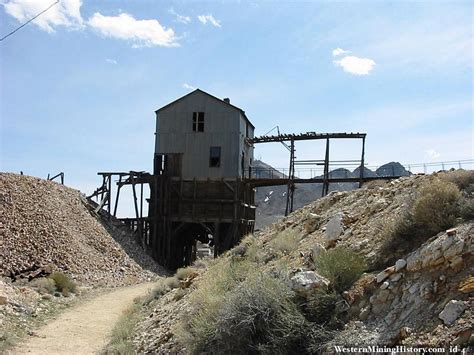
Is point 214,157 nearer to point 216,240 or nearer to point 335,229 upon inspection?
point 216,240

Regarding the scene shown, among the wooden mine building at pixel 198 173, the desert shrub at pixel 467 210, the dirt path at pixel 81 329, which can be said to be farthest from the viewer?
the wooden mine building at pixel 198 173

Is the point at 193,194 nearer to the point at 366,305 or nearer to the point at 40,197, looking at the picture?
the point at 40,197

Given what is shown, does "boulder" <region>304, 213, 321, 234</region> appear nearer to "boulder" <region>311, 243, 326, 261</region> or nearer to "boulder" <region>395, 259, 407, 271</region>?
"boulder" <region>311, 243, 326, 261</region>

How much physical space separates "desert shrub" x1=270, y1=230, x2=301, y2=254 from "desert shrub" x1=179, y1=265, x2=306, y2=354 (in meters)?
2.52

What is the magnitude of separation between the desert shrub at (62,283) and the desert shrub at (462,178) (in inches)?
566

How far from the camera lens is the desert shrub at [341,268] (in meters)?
6.88

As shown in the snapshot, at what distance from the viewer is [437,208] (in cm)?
722

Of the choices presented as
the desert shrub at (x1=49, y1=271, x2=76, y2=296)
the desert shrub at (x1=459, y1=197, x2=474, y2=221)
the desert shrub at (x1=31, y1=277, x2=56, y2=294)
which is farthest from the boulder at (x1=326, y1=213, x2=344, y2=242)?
the desert shrub at (x1=49, y1=271, x2=76, y2=296)

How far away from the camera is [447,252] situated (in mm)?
6109

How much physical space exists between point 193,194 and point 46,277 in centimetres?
1372

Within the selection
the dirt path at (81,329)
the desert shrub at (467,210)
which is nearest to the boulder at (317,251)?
the desert shrub at (467,210)

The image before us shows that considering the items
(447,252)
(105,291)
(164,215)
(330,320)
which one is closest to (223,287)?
(330,320)

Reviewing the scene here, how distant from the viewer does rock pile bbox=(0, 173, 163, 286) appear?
1927cm

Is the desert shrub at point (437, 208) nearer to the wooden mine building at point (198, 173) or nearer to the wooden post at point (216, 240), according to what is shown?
the wooden post at point (216, 240)
